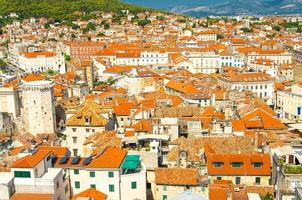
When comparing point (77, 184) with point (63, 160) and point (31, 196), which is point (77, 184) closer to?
point (63, 160)

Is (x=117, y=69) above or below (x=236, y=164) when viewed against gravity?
above

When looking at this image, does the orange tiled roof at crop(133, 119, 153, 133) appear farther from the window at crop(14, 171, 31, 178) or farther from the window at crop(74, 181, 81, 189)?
the window at crop(14, 171, 31, 178)

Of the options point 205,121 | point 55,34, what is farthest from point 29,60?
point 205,121

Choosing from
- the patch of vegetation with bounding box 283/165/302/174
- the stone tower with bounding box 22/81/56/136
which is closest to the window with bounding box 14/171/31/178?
the patch of vegetation with bounding box 283/165/302/174

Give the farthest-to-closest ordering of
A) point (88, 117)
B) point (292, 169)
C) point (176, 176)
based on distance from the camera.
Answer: point (88, 117) → point (176, 176) → point (292, 169)

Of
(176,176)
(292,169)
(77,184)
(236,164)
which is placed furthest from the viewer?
(236,164)

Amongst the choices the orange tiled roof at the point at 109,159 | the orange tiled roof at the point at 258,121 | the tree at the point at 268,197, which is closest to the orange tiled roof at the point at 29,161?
the orange tiled roof at the point at 109,159

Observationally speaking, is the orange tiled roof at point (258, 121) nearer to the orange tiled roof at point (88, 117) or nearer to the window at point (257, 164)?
the window at point (257, 164)

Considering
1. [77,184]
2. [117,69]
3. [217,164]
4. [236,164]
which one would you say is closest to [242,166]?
[236,164]
